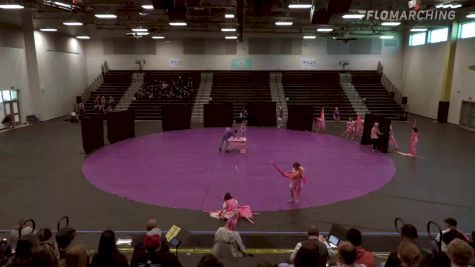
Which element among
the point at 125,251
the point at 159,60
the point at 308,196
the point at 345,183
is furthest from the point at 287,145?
the point at 159,60

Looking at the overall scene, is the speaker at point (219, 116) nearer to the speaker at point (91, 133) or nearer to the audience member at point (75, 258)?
the speaker at point (91, 133)

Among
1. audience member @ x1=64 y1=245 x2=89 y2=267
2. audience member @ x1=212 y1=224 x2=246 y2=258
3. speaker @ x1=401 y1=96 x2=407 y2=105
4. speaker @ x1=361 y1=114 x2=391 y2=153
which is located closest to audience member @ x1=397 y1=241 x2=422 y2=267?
audience member @ x1=212 y1=224 x2=246 y2=258

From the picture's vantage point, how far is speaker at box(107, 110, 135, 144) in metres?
19.0

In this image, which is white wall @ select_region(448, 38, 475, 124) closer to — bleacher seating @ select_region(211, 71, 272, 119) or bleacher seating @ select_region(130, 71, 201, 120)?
bleacher seating @ select_region(211, 71, 272, 119)

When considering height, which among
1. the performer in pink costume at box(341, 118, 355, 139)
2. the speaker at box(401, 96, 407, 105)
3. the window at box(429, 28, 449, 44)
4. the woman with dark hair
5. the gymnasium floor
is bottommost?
the gymnasium floor

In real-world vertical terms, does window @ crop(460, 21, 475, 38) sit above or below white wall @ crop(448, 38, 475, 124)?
above

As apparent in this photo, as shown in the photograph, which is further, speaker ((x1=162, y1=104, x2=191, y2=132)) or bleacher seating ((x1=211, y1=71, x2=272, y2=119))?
bleacher seating ((x1=211, y1=71, x2=272, y2=119))

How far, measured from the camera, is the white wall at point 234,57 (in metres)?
35.3

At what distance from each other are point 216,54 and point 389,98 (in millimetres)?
16959

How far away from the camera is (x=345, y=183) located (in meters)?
12.5

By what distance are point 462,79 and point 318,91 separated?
11542mm

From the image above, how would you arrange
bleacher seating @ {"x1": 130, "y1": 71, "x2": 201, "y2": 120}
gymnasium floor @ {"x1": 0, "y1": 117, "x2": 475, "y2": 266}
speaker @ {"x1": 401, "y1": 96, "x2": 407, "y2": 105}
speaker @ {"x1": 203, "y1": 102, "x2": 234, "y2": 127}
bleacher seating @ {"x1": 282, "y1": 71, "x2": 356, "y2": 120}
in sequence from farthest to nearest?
speaker @ {"x1": 401, "y1": 96, "x2": 407, "y2": 105}, bleacher seating @ {"x1": 282, "y1": 71, "x2": 356, "y2": 120}, bleacher seating @ {"x1": 130, "y1": 71, "x2": 201, "y2": 120}, speaker @ {"x1": 203, "y1": 102, "x2": 234, "y2": 127}, gymnasium floor @ {"x1": 0, "y1": 117, "x2": 475, "y2": 266}

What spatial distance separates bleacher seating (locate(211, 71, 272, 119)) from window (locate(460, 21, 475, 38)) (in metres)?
15.2

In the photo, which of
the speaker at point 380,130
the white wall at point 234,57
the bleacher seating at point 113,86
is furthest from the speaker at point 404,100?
the bleacher seating at point 113,86
